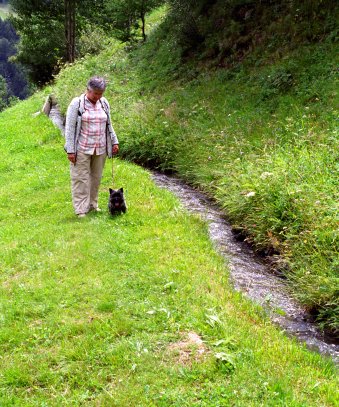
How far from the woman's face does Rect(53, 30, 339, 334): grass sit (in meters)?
3.20

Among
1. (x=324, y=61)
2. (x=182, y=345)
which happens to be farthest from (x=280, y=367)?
(x=324, y=61)

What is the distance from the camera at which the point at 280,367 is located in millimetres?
4461

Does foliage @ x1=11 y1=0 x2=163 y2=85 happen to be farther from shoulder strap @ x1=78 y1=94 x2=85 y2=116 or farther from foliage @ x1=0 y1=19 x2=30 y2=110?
foliage @ x1=0 y1=19 x2=30 y2=110

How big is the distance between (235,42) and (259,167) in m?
9.46

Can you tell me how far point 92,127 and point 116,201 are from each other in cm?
138

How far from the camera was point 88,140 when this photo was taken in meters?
8.06

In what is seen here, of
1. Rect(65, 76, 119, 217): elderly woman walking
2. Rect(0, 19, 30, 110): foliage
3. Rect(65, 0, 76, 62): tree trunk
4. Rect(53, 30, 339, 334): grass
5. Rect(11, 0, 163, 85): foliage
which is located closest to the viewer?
Rect(53, 30, 339, 334): grass

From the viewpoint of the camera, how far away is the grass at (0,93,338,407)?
4191mm

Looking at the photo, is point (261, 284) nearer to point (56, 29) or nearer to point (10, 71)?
point (56, 29)

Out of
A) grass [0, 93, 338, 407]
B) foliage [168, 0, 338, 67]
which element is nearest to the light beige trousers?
grass [0, 93, 338, 407]

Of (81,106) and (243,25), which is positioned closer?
(81,106)

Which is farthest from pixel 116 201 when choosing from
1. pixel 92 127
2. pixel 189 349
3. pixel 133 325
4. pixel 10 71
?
pixel 10 71

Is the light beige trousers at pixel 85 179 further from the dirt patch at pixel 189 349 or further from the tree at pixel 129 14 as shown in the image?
the tree at pixel 129 14

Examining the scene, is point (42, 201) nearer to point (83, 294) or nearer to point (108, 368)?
point (83, 294)
